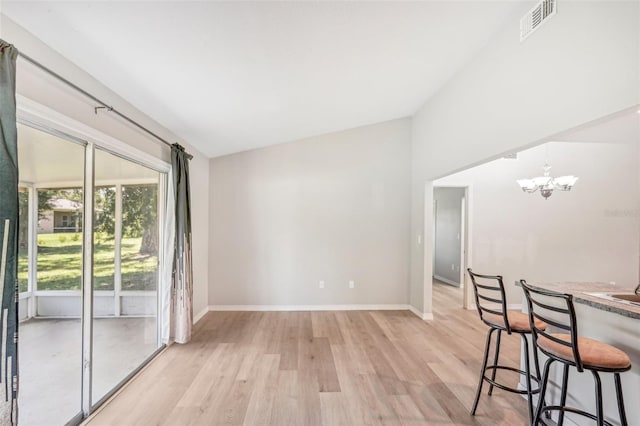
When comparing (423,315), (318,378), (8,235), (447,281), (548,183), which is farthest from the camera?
(447,281)

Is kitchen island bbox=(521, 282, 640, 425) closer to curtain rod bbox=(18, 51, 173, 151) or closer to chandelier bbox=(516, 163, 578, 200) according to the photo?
chandelier bbox=(516, 163, 578, 200)

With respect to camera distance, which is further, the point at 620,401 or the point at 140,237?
Answer: the point at 140,237

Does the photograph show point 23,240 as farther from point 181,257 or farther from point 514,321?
point 514,321

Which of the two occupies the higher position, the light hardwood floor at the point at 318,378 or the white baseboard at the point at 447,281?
the light hardwood floor at the point at 318,378

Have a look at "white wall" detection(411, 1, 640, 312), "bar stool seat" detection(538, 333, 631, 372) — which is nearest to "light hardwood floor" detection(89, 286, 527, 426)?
"bar stool seat" detection(538, 333, 631, 372)

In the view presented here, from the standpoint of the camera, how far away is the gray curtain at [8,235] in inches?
51.9

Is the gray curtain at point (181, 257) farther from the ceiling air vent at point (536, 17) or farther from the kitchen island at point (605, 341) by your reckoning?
the kitchen island at point (605, 341)

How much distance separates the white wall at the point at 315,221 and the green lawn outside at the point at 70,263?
2.07 meters

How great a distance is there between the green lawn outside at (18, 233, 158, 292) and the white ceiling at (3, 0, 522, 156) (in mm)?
1249

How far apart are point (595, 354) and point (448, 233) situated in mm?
5782

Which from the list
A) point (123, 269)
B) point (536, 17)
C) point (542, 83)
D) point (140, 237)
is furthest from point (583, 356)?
point (140, 237)

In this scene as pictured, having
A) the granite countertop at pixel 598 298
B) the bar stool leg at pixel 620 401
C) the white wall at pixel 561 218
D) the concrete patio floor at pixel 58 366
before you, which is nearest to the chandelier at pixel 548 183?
the white wall at pixel 561 218

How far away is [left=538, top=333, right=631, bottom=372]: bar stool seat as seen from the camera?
144 cm

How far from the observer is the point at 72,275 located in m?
2.06
